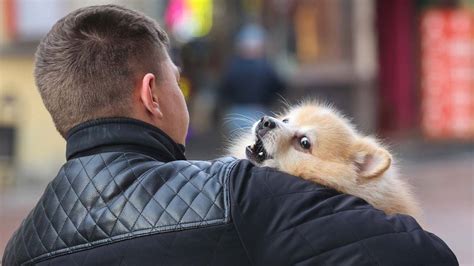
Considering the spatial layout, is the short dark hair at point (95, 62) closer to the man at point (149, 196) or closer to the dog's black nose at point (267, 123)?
the man at point (149, 196)

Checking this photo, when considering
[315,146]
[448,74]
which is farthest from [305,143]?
[448,74]

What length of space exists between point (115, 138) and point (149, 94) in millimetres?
155

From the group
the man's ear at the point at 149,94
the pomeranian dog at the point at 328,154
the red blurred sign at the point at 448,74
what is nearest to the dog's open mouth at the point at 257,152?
the pomeranian dog at the point at 328,154

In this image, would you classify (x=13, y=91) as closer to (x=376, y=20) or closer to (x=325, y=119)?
(x=376, y=20)

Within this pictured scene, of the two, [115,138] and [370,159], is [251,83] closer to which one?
[370,159]

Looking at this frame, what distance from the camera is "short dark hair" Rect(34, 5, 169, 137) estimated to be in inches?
94.0

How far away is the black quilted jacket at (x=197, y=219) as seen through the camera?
2.12m

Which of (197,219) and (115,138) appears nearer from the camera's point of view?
(197,219)

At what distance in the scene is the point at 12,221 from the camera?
1062 centimetres

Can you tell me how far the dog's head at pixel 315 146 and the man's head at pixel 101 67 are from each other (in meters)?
0.47

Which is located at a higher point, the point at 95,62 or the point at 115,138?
the point at 95,62

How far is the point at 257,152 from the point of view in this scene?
3.10 m

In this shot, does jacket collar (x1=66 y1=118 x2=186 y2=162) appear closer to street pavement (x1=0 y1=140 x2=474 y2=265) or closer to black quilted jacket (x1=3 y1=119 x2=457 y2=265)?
black quilted jacket (x1=3 y1=119 x2=457 y2=265)

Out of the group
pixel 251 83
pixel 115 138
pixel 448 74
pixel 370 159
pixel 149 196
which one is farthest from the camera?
pixel 448 74
